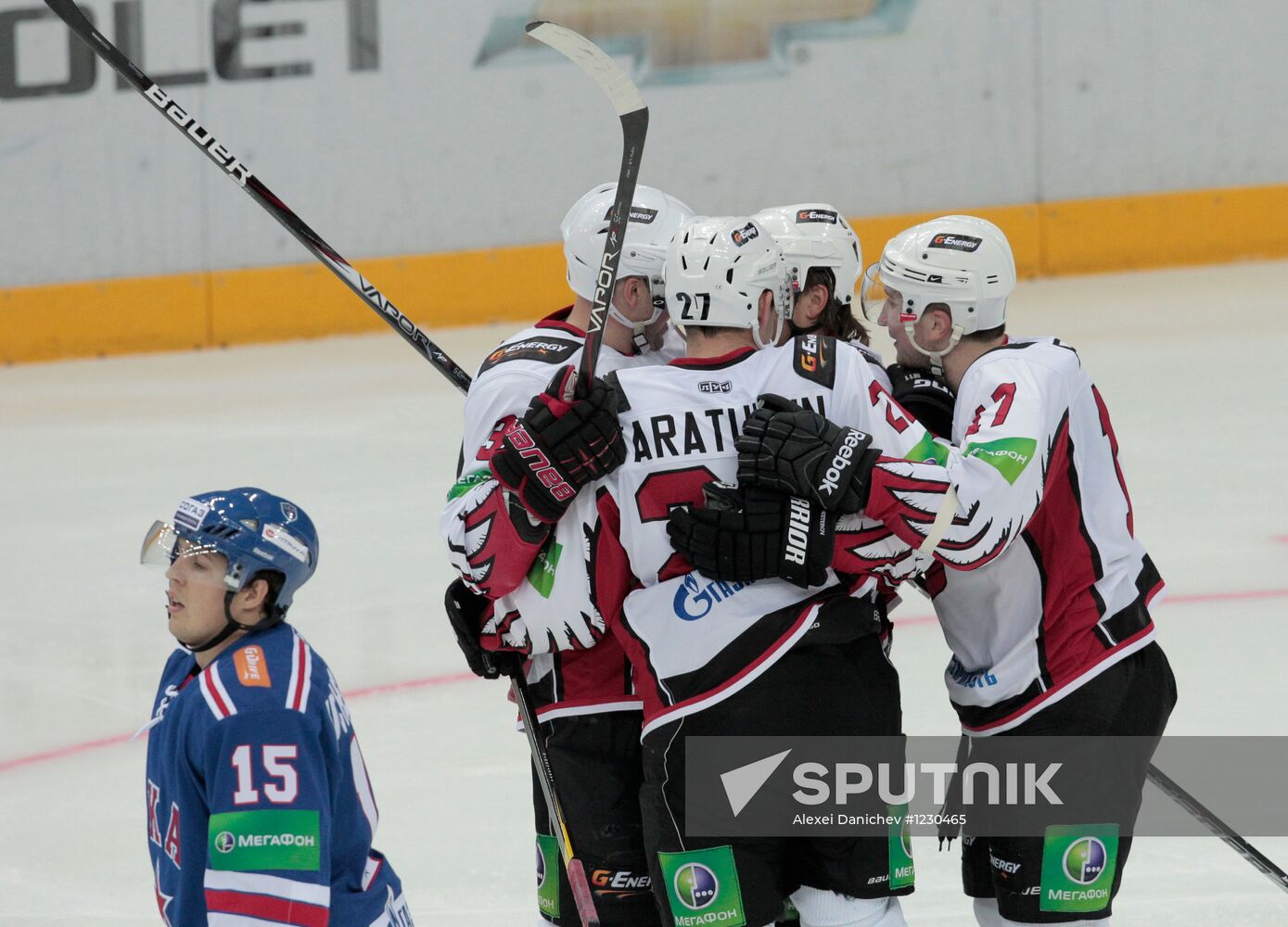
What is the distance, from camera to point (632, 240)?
9.96 ft

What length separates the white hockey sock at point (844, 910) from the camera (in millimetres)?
2756

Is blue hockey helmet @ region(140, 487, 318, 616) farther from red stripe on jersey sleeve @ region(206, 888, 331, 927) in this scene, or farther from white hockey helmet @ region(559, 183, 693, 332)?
white hockey helmet @ region(559, 183, 693, 332)

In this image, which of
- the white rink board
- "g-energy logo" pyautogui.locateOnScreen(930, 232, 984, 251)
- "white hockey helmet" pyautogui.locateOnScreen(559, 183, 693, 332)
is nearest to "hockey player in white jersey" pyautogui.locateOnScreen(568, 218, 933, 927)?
"white hockey helmet" pyautogui.locateOnScreen(559, 183, 693, 332)

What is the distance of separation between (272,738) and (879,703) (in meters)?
0.93

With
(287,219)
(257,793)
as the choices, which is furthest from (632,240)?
(257,793)

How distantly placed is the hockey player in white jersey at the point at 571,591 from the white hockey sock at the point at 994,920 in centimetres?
56

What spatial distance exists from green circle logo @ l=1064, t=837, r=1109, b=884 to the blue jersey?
114 cm

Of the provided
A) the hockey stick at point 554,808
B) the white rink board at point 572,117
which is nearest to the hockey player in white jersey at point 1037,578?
the hockey stick at point 554,808

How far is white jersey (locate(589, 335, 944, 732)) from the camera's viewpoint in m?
2.72

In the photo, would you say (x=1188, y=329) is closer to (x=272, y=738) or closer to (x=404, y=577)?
(x=404, y=577)

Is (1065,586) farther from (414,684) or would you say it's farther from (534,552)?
(414,684)

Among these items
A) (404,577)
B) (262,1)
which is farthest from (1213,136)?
(404,577)

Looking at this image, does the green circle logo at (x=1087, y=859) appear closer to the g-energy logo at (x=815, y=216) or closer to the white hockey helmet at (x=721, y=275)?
the white hockey helmet at (x=721, y=275)

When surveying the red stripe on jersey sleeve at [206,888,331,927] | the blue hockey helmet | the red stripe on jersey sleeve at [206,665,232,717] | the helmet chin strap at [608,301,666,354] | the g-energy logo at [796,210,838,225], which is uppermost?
the g-energy logo at [796,210,838,225]
